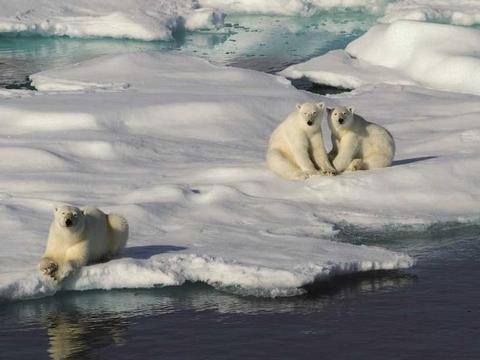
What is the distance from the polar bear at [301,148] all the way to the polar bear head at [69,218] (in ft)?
11.5

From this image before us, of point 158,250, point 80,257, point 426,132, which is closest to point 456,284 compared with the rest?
point 158,250

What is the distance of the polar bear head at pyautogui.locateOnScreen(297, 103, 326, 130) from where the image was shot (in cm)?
1084

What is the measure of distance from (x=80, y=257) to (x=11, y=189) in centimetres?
291

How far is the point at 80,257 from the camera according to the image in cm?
819

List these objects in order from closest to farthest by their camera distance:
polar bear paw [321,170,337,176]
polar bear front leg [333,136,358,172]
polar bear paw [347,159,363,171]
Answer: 1. polar bear paw [321,170,337,176]
2. polar bear front leg [333,136,358,172]
3. polar bear paw [347,159,363,171]

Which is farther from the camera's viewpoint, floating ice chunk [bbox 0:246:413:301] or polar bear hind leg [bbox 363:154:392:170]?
polar bear hind leg [bbox 363:154:392:170]

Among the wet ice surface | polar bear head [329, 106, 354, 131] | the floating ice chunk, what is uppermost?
polar bear head [329, 106, 354, 131]

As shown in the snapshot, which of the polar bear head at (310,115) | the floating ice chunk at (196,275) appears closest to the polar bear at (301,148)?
the polar bear head at (310,115)

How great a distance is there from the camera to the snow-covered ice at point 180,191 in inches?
330

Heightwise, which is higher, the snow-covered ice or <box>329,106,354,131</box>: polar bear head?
<box>329,106,354,131</box>: polar bear head

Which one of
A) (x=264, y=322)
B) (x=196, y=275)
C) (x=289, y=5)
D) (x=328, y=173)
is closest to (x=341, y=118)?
(x=328, y=173)

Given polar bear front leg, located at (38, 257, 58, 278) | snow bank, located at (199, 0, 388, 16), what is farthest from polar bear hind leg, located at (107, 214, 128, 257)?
snow bank, located at (199, 0, 388, 16)

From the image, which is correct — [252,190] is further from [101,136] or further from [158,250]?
[101,136]

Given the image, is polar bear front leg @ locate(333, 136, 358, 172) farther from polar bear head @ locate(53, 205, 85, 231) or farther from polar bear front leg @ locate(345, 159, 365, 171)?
polar bear head @ locate(53, 205, 85, 231)
